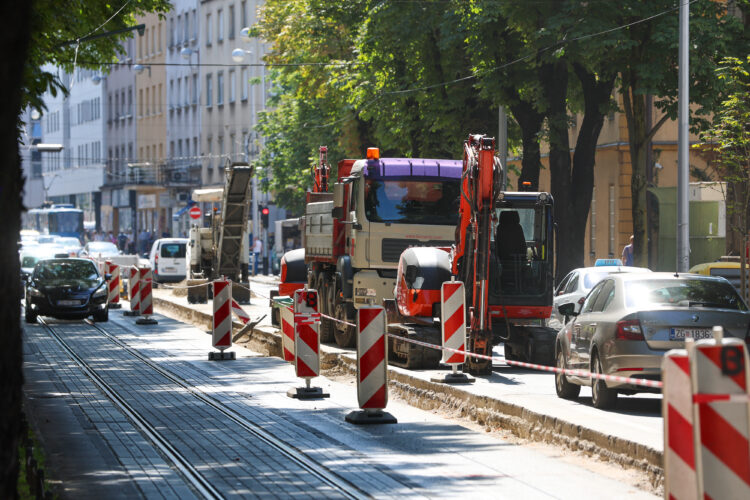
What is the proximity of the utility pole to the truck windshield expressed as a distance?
5719 millimetres

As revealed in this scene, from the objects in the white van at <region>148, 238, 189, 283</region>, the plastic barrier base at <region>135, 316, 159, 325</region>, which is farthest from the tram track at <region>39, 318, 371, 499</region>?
the white van at <region>148, 238, 189, 283</region>

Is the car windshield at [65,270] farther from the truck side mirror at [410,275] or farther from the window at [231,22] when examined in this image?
the window at [231,22]

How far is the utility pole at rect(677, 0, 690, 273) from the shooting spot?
1070 inches

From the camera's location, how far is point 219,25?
86.5m

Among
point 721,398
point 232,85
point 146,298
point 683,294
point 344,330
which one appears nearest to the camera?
point 721,398

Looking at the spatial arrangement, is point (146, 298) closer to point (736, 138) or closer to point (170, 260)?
point (736, 138)

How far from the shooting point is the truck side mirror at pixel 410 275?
20922 millimetres

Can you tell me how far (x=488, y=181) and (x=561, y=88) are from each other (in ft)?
45.4

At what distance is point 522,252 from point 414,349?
2.77 meters

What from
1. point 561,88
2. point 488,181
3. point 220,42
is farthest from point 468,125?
point 220,42

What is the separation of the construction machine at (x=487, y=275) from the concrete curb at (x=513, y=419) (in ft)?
3.71

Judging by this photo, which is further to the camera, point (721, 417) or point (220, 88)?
point (220, 88)

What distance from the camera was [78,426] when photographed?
1401cm

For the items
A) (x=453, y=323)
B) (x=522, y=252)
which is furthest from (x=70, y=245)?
(x=453, y=323)
